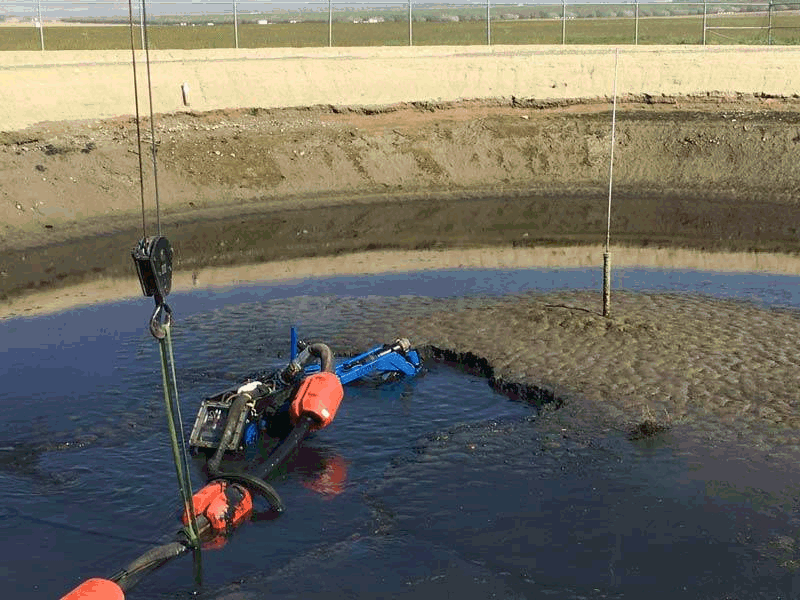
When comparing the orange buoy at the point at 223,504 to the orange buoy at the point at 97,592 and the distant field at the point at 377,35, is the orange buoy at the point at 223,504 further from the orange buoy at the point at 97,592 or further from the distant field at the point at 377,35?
the distant field at the point at 377,35

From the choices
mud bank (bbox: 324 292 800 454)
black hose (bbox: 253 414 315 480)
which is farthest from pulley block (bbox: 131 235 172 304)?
mud bank (bbox: 324 292 800 454)

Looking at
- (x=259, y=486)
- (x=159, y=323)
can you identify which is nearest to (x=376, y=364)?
(x=259, y=486)

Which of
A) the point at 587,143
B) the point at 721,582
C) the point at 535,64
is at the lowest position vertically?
the point at 721,582

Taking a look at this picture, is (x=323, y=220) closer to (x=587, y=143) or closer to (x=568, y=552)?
(x=587, y=143)

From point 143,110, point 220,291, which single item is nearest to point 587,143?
point 143,110

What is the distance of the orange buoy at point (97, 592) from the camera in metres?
9.96

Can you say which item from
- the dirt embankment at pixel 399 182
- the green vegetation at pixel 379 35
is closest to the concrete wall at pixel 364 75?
the dirt embankment at pixel 399 182

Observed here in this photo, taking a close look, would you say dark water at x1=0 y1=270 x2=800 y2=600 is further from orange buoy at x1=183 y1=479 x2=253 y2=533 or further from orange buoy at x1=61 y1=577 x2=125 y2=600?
orange buoy at x1=61 y1=577 x2=125 y2=600

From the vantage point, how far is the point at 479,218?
1257 inches

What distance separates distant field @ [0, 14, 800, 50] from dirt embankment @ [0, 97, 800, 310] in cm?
2023

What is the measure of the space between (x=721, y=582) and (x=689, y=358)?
650 centimetres

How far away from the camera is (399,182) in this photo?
116ft

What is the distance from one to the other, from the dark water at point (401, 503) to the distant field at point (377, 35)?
41.6m

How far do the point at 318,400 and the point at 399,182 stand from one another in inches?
855
